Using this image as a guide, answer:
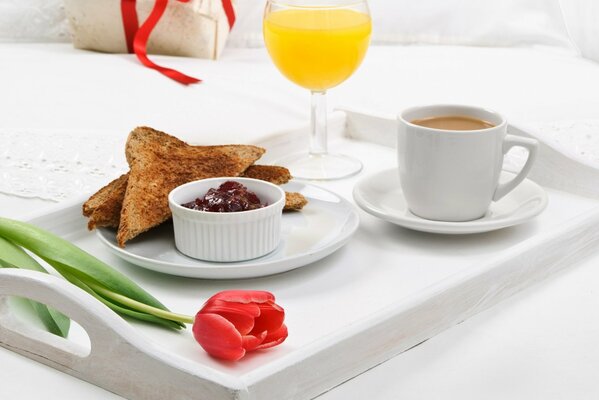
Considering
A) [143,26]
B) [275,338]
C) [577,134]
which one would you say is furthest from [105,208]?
[143,26]

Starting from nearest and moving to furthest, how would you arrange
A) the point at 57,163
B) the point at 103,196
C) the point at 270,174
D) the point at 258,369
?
1. the point at 258,369
2. the point at 103,196
3. the point at 270,174
4. the point at 57,163

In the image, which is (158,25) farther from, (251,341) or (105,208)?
(251,341)

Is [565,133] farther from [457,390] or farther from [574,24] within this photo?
[457,390]

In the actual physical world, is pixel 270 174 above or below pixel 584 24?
above

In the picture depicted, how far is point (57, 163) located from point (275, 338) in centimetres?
89

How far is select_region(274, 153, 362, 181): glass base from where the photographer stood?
4.74 feet

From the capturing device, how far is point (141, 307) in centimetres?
95

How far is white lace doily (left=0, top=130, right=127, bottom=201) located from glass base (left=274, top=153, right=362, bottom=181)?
308 mm

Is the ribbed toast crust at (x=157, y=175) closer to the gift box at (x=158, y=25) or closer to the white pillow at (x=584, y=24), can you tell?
the gift box at (x=158, y=25)

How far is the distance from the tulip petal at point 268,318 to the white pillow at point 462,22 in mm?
1906

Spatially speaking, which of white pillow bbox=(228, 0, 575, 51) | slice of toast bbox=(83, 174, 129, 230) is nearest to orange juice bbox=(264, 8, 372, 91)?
slice of toast bbox=(83, 174, 129, 230)

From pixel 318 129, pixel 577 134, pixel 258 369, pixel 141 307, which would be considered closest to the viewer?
pixel 258 369

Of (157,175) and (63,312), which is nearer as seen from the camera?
(63,312)

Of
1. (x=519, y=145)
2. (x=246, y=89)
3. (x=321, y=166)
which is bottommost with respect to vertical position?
(x=246, y=89)
